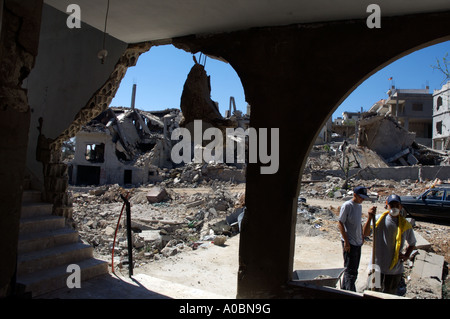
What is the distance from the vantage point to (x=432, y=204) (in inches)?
451

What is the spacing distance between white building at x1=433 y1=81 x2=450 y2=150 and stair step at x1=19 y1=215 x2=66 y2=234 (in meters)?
34.7

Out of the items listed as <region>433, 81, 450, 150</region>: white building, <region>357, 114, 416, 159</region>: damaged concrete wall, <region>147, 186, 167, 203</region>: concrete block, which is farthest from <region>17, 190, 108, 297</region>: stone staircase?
<region>433, 81, 450, 150</region>: white building

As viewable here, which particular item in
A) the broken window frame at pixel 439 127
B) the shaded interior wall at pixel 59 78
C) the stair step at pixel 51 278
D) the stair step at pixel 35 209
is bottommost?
the stair step at pixel 51 278

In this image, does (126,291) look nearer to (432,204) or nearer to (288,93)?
(288,93)

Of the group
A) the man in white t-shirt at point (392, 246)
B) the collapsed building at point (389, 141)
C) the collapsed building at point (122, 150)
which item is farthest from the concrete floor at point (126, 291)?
the collapsed building at point (389, 141)

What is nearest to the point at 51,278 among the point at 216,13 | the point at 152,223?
the point at 216,13

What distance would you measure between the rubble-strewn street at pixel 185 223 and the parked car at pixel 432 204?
1.20 ft

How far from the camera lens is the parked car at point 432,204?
11.3 meters

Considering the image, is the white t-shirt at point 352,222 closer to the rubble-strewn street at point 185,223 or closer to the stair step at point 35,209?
the rubble-strewn street at point 185,223

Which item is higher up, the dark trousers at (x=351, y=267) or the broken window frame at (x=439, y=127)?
the broken window frame at (x=439, y=127)

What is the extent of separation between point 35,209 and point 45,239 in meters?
0.68

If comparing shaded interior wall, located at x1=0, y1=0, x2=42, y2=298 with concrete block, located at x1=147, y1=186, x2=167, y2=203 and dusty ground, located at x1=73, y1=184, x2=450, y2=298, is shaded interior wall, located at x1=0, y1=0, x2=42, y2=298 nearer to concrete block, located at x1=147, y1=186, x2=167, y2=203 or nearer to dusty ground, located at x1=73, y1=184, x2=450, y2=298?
dusty ground, located at x1=73, y1=184, x2=450, y2=298

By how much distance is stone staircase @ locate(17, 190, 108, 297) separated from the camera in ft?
11.4
